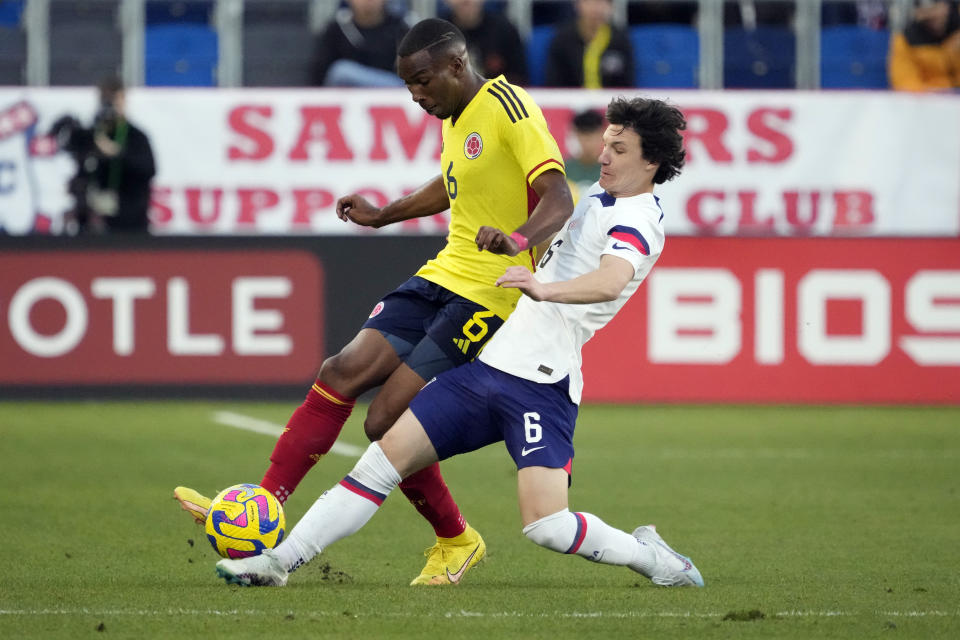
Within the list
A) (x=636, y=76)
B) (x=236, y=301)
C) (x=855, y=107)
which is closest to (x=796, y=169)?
(x=855, y=107)

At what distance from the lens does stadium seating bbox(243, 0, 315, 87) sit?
50.8 feet

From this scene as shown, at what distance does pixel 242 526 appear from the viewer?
5719mm

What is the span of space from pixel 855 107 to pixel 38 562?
34.2 feet

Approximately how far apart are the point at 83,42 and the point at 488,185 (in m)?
10.2

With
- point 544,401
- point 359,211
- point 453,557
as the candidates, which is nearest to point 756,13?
point 359,211

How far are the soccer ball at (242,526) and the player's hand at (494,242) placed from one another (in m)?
1.31

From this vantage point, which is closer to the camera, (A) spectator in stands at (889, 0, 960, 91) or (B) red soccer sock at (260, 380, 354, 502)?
(B) red soccer sock at (260, 380, 354, 502)

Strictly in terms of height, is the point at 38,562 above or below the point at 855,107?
below

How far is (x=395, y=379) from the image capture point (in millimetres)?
6035

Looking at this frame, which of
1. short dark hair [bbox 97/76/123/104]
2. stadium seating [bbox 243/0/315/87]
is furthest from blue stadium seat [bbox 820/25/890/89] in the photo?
short dark hair [bbox 97/76/123/104]

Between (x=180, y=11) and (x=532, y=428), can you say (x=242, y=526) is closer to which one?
(x=532, y=428)

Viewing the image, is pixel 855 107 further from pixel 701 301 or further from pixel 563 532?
pixel 563 532

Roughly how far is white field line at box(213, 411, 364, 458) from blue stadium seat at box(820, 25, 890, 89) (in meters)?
6.90

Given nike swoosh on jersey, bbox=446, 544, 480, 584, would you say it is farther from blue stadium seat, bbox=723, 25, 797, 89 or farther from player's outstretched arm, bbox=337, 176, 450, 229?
blue stadium seat, bbox=723, 25, 797, 89
